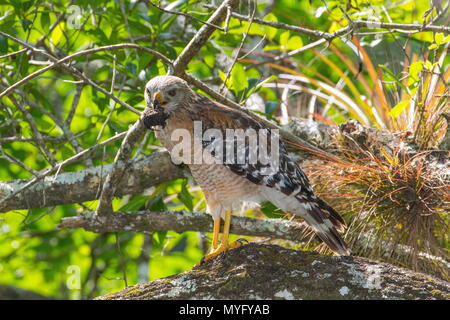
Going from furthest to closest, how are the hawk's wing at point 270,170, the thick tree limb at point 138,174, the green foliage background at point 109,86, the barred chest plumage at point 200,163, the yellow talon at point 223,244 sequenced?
the green foliage background at point 109,86 → the thick tree limb at point 138,174 → the barred chest plumage at point 200,163 → the hawk's wing at point 270,170 → the yellow talon at point 223,244

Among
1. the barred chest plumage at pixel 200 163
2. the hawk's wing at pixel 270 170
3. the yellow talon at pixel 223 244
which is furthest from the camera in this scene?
the barred chest plumage at pixel 200 163

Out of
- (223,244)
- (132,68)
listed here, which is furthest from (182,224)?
(132,68)

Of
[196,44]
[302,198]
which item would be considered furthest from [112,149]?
[302,198]

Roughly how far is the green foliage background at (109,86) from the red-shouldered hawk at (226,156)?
0.43 m

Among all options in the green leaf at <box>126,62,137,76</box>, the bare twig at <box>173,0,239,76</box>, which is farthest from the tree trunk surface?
the green leaf at <box>126,62,137,76</box>

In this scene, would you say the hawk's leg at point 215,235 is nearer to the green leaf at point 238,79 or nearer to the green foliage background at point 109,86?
the green foliage background at point 109,86

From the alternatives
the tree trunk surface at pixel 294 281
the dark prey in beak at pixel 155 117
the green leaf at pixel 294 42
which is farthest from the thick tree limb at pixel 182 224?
the green leaf at pixel 294 42

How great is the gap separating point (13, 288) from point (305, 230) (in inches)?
117

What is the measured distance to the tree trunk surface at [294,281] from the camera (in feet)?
10.6

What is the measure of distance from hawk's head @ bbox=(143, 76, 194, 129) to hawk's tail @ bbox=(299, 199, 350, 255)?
1.19 meters

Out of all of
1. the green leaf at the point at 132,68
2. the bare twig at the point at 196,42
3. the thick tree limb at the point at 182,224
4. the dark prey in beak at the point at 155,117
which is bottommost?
the thick tree limb at the point at 182,224

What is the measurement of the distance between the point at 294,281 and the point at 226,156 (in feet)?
4.45
